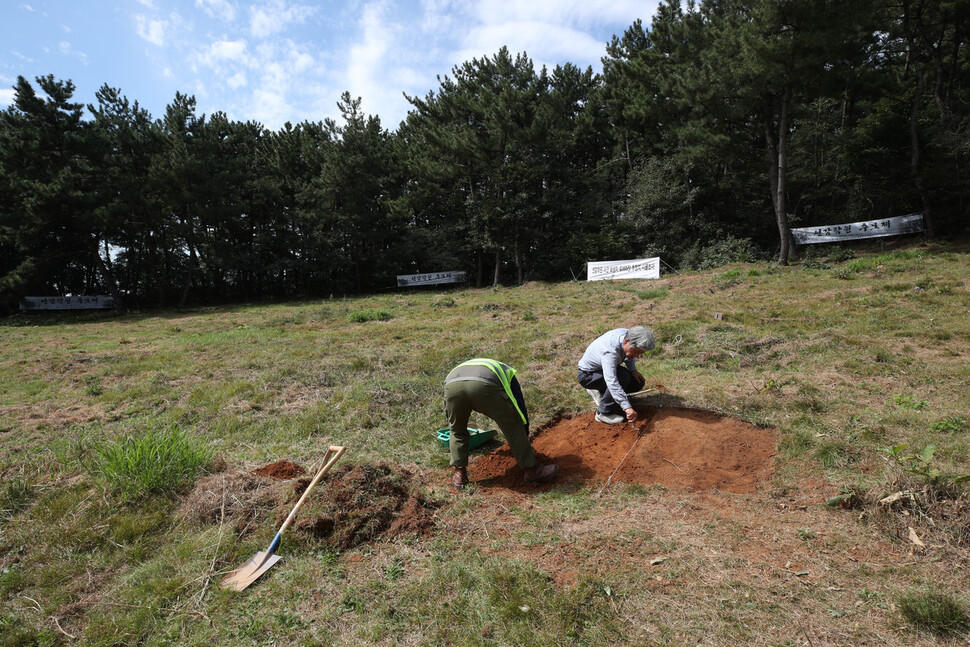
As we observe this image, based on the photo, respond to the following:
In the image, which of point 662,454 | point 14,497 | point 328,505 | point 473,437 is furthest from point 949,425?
point 14,497

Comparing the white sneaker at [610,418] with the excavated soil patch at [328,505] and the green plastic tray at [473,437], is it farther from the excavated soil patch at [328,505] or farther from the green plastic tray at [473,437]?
the excavated soil patch at [328,505]

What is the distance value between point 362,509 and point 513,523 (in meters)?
1.09

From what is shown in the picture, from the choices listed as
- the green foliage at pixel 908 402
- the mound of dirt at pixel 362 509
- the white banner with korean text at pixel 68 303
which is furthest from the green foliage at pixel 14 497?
the white banner with korean text at pixel 68 303

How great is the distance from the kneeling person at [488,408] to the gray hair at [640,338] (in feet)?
4.25

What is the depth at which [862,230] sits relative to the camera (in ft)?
63.4

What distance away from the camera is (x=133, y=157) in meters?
22.5

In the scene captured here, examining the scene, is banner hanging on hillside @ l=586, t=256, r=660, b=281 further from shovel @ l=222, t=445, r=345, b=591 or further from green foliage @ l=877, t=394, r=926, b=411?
shovel @ l=222, t=445, r=345, b=591

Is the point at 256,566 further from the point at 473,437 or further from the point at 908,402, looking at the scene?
the point at 908,402

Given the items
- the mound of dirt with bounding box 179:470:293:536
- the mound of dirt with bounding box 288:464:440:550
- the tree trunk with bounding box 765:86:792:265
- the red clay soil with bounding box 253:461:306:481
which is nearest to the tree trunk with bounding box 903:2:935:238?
the tree trunk with bounding box 765:86:792:265

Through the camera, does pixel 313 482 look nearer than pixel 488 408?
Yes

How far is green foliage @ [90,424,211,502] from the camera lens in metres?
3.69

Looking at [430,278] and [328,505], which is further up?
[430,278]

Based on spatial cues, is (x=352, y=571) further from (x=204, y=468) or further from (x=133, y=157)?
(x=133, y=157)

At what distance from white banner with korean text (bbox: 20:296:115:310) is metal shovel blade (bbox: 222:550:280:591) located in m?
27.0
